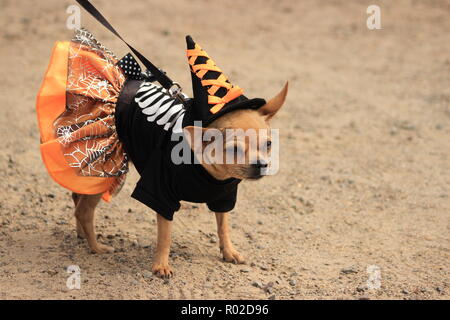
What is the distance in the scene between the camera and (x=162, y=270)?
4.07m

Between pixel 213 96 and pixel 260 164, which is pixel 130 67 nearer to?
pixel 213 96

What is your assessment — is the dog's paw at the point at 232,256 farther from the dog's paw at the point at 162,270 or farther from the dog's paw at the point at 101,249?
the dog's paw at the point at 101,249

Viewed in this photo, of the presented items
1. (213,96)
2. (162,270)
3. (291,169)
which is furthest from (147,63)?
(291,169)

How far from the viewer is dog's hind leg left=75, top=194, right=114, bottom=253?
431 cm

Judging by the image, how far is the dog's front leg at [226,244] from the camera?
14.2ft

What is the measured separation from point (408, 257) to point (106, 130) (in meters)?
2.45

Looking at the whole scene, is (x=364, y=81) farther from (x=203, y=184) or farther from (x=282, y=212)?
(x=203, y=184)

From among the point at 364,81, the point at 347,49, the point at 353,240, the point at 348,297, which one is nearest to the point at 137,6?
the point at 347,49

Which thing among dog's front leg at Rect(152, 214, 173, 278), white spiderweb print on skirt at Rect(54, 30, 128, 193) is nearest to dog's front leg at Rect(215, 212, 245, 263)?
dog's front leg at Rect(152, 214, 173, 278)

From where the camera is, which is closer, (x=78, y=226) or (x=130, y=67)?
(x=130, y=67)

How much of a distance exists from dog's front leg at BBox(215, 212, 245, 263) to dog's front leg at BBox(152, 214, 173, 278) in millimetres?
430

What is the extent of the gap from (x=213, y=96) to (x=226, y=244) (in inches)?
50.0

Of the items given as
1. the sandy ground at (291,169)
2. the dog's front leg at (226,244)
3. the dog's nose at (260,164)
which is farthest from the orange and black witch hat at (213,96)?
the sandy ground at (291,169)

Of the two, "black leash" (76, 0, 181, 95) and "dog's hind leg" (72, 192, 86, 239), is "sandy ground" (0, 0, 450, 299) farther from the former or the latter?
"black leash" (76, 0, 181, 95)
